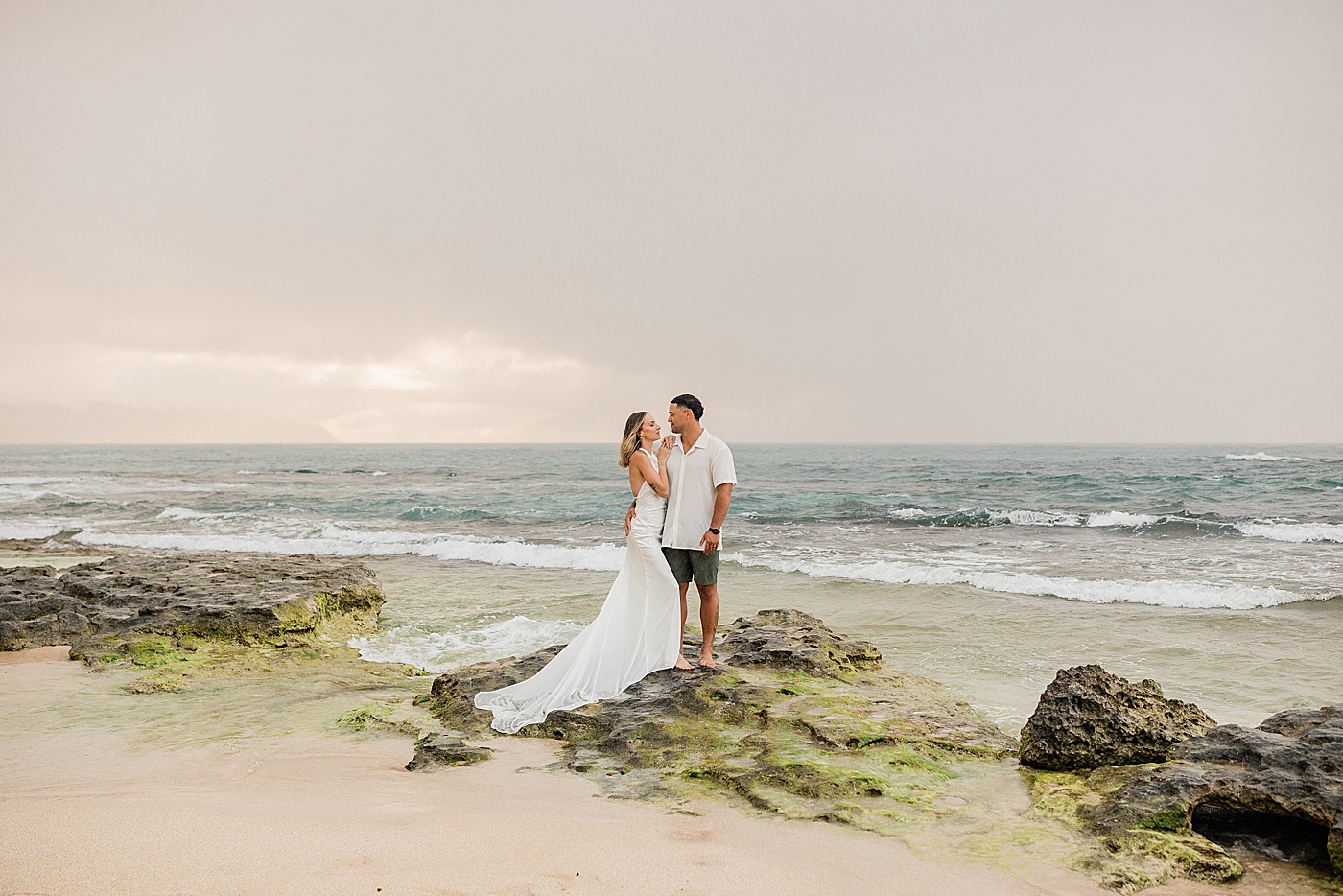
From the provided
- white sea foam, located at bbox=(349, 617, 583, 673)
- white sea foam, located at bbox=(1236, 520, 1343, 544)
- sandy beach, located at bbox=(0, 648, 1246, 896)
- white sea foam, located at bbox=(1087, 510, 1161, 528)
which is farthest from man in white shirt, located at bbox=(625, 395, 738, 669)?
white sea foam, located at bbox=(1087, 510, 1161, 528)

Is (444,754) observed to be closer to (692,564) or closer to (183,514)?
(692,564)

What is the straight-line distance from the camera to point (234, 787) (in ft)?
13.7

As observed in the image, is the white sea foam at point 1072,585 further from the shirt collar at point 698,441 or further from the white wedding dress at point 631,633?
the shirt collar at point 698,441

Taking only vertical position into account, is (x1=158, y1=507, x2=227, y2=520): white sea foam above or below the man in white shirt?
below

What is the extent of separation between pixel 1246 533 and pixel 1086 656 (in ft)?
53.3

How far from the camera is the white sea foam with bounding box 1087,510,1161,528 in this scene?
2273 cm

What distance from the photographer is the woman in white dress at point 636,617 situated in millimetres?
5809

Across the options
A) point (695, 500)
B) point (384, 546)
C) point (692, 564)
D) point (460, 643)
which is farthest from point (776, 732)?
point (384, 546)

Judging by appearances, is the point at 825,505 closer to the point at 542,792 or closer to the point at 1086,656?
the point at 1086,656

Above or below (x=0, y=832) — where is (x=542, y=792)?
below

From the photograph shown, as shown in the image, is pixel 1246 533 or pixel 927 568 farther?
pixel 1246 533

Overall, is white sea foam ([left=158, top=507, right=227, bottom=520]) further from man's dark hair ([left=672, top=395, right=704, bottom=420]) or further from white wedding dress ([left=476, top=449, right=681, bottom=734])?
man's dark hair ([left=672, top=395, right=704, bottom=420])

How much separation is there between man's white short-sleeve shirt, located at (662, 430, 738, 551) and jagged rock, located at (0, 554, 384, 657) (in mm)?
5381

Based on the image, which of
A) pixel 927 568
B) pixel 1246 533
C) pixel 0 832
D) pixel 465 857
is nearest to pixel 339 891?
pixel 465 857
